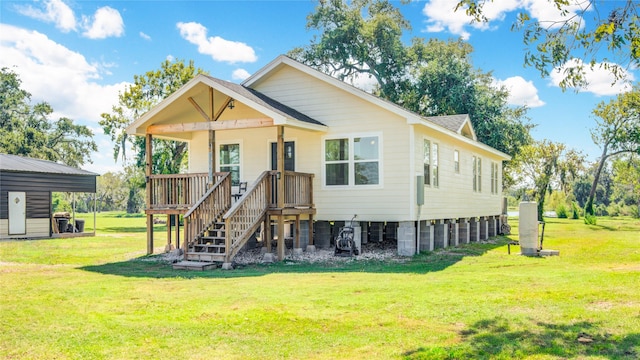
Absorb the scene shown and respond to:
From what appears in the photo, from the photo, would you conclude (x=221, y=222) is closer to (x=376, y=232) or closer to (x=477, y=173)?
(x=376, y=232)

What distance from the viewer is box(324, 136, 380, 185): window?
1625 centimetres

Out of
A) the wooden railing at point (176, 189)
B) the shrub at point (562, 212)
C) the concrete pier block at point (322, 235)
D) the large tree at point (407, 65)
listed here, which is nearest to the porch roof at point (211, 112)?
the wooden railing at point (176, 189)

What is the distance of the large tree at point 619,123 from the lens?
37844 millimetres

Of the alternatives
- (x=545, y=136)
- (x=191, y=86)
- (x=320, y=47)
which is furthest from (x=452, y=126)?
(x=545, y=136)

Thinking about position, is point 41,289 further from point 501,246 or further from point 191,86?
point 501,246

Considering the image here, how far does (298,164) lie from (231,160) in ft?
8.30

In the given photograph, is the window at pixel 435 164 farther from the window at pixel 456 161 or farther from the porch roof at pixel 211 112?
the porch roof at pixel 211 112

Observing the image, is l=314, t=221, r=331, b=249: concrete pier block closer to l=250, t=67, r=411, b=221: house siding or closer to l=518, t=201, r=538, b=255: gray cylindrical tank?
l=250, t=67, r=411, b=221: house siding

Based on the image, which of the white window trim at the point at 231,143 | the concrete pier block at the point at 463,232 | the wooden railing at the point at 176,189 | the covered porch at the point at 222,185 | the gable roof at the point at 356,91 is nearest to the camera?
the covered porch at the point at 222,185

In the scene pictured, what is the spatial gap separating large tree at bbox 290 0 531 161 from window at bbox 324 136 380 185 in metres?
18.2

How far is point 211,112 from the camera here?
1531cm

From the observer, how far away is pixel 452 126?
20625 millimetres

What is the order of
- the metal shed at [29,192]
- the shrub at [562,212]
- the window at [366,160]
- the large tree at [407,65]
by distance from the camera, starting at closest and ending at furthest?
the window at [366,160] < the metal shed at [29,192] < the large tree at [407,65] < the shrub at [562,212]

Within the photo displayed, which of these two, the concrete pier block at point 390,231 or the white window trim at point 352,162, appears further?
the concrete pier block at point 390,231
